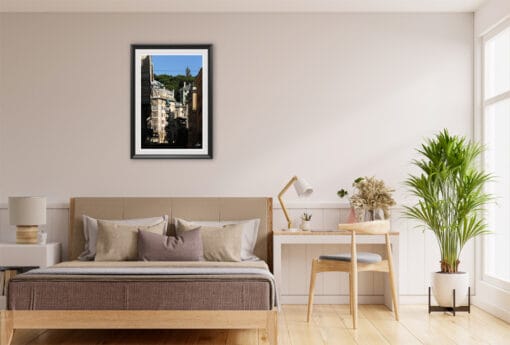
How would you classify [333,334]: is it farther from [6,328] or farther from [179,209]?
[6,328]

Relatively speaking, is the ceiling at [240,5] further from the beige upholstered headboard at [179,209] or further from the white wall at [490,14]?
the beige upholstered headboard at [179,209]

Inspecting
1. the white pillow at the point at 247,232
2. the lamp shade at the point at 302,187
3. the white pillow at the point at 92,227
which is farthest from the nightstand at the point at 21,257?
the lamp shade at the point at 302,187

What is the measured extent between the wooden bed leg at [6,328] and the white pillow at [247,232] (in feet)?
6.20

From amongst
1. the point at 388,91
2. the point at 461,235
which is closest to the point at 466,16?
the point at 388,91

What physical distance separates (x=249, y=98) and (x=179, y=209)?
124 centimetres

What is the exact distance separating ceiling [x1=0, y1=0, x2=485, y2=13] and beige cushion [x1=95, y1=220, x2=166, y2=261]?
2.02m

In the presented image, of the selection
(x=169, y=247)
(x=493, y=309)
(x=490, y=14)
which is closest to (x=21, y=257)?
(x=169, y=247)

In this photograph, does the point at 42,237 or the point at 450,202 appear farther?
the point at 42,237

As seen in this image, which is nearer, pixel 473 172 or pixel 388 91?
pixel 473 172

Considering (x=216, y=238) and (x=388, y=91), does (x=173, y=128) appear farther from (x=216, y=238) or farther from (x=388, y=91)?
(x=388, y=91)

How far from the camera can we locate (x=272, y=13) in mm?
6348

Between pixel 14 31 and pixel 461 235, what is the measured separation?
4518 millimetres

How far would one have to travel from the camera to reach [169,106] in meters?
6.31

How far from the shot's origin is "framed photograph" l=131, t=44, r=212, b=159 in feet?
20.7
